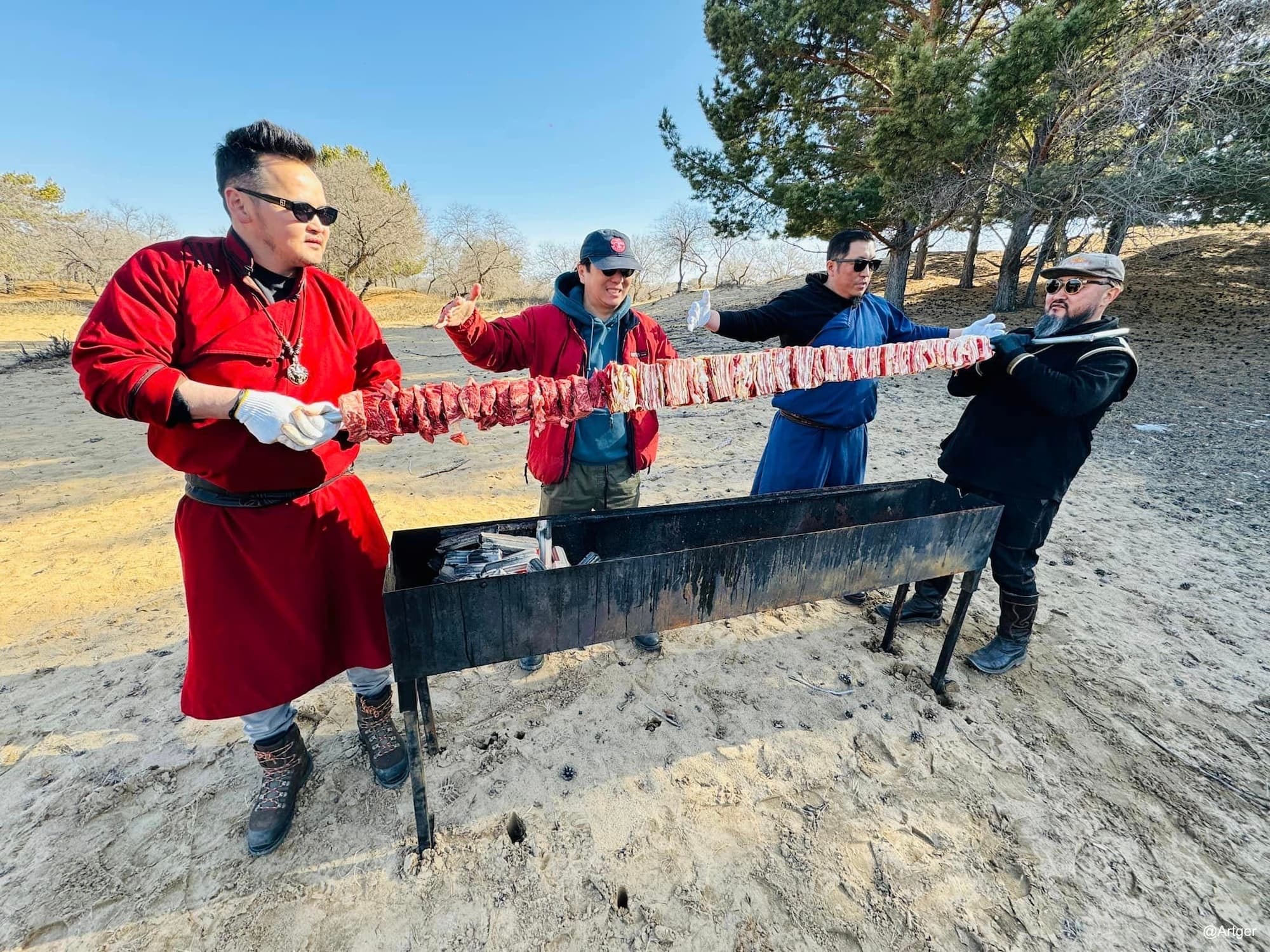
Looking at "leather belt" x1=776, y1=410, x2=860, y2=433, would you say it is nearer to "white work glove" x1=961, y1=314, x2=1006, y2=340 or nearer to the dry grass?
"white work glove" x1=961, y1=314, x2=1006, y2=340

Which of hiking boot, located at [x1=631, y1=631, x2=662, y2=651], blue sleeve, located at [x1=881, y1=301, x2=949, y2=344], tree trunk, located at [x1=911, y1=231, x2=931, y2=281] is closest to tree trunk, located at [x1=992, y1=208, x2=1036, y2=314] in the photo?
tree trunk, located at [x1=911, y1=231, x2=931, y2=281]

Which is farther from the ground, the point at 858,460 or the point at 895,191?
the point at 895,191

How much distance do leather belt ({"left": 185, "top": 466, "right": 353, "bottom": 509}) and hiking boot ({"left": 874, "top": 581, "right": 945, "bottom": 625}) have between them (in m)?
3.74

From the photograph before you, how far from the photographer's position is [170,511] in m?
5.47

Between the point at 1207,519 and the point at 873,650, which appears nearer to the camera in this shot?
the point at 873,650

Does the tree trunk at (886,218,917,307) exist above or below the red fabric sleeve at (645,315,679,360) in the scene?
above

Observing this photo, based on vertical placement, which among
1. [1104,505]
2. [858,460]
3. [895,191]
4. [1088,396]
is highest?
[895,191]

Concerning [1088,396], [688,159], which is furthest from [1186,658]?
[688,159]

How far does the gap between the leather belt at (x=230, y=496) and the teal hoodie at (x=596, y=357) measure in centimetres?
145

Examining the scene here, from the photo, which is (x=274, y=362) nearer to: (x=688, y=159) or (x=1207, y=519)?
(x=1207, y=519)

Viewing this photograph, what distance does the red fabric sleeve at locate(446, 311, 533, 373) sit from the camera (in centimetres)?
247

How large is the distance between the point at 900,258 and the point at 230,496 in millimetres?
16478

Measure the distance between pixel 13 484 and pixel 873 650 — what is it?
31.3 feet

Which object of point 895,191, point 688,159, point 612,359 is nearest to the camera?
point 612,359
